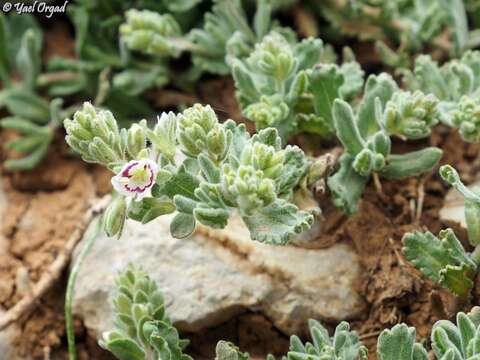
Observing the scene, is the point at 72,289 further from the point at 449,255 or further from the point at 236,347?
the point at 449,255

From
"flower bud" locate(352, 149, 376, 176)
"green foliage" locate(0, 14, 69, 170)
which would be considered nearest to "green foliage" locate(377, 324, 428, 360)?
"flower bud" locate(352, 149, 376, 176)

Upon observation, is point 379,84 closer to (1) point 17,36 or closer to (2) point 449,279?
(2) point 449,279

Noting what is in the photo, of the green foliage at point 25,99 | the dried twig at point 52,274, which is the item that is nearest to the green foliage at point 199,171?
the dried twig at point 52,274

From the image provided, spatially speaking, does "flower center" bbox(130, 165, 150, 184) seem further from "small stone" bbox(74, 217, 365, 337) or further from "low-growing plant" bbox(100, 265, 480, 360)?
"small stone" bbox(74, 217, 365, 337)

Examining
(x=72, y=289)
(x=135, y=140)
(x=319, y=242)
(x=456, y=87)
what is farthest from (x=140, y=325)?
(x=456, y=87)

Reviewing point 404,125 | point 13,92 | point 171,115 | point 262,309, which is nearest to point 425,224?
point 404,125

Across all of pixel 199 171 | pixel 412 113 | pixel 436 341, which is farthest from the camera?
pixel 412 113
